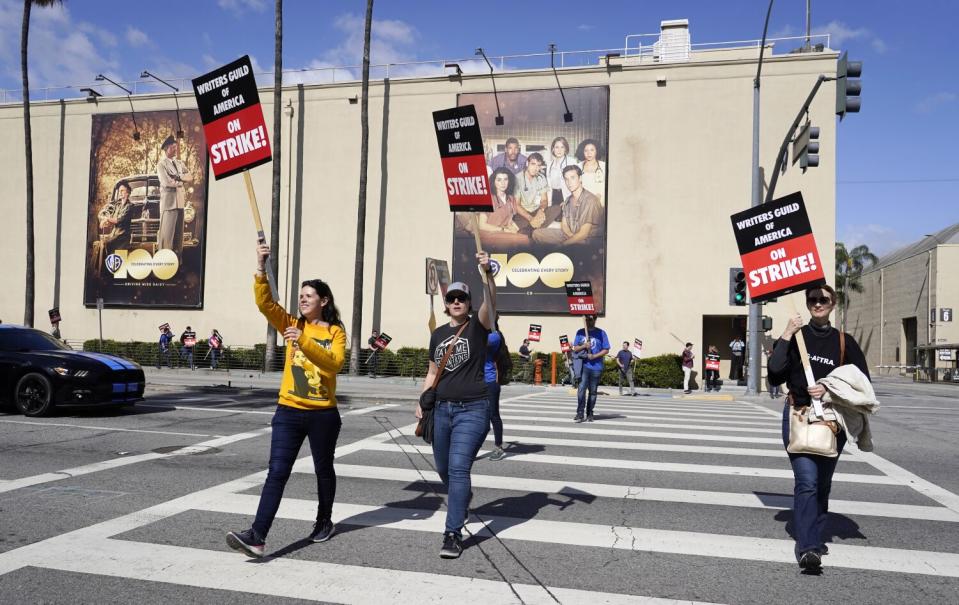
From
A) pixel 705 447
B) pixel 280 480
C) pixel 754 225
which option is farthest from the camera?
pixel 705 447

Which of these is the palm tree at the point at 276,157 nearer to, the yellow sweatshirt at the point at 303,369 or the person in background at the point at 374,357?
the person in background at the point at 374,357

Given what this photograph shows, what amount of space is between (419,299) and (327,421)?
2588 cm

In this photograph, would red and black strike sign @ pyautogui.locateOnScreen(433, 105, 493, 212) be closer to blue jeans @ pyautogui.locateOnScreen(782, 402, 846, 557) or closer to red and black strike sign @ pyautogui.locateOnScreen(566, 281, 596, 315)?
blue jeans @ pyautogui.locateOnScreen(782, 402, 846, 557)

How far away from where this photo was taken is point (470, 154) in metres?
7.45

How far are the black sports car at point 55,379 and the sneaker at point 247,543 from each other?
810 cm

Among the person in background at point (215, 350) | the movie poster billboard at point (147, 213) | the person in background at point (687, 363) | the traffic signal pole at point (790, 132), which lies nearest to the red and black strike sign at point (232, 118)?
the traffic signal pole at point (790, 132)

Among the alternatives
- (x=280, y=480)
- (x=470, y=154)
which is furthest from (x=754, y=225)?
(x=280, y=480)

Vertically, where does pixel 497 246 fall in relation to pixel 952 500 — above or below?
above

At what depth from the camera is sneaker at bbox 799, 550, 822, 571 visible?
4.77 meters

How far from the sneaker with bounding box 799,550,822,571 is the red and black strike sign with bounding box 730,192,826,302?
2.22 metres

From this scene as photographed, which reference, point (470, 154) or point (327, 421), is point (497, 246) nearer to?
point (470, 154)

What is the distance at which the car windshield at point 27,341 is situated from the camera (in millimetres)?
12164

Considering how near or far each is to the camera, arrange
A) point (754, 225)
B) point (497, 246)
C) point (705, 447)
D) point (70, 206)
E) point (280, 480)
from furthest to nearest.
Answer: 1. point (70, 206)
2. point (497, 246)
3. point (705, 447)
4. point (754, 225)
5. point (280, 480)

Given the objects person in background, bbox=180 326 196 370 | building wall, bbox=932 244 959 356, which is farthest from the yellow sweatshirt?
building wall, bbox=932 244 959 356
